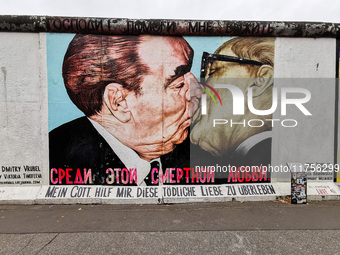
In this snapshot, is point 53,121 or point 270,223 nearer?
point 270,223

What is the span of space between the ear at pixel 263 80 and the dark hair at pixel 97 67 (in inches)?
116

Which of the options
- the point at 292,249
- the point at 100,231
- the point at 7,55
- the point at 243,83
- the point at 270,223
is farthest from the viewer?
the point at 243,83

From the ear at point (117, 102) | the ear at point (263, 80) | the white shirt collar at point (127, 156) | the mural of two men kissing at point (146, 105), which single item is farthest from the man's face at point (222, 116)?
the ear at point (117, 102)

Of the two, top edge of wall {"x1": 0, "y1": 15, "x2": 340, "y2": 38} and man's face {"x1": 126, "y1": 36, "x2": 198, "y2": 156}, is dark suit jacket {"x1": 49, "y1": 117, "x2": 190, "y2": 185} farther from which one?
top edge of wall {"x1": 0, "y1": 15, "x2": 340, "y2": 38}

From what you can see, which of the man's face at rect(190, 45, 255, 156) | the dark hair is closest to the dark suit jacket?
the dark hair

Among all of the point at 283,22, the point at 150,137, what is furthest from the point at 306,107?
the point at 150,137

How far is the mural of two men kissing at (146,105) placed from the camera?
548 cm

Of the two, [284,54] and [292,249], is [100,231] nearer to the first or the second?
[292,249]

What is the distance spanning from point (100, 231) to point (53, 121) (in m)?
3.11

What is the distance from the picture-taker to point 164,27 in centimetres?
539

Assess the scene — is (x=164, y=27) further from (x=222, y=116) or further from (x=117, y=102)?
(x=222, y=116)

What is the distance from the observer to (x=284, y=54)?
566 cm

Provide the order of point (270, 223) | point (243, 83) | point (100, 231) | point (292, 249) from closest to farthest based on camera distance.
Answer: point (292, 249)
point (100, 231)
point (270, 223)
point (243, 83)

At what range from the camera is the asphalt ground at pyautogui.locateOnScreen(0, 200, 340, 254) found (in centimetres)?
332
